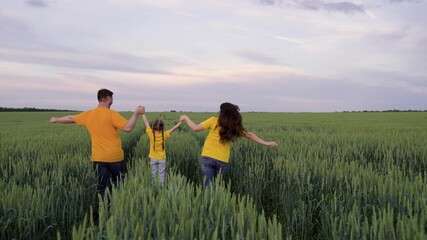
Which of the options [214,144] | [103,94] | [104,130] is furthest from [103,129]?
[214,144]

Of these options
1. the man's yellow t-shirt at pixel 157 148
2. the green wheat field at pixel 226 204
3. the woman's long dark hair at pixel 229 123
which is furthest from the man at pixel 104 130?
the woman's long dark hair at pixel 229 123

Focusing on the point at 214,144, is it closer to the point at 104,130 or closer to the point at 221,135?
the point at 221,135

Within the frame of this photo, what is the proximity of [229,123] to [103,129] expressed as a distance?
1931 mm

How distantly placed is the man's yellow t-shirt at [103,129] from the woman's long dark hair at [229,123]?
1.48 m

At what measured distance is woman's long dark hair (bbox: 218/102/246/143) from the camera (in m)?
5.48

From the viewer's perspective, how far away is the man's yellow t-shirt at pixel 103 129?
5551 mm

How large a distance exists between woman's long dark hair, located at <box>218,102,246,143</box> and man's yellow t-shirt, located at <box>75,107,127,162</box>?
1480 mm

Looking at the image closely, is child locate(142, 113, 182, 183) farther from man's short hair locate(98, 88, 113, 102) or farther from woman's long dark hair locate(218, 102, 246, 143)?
woman's long dark hair locate(218, 102, 246, 143)

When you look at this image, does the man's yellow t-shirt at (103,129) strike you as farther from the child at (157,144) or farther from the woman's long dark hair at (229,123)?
the woman's long dark hair at (229,123)

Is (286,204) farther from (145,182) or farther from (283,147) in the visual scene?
(283,147)

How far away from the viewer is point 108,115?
5547mm

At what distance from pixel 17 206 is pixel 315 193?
3.67m

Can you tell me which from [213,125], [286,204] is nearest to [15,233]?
[213,125]

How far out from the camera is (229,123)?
216 inches
